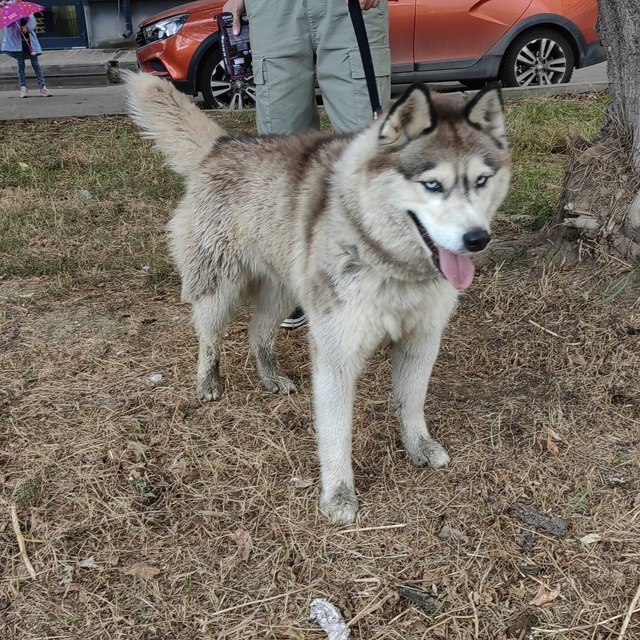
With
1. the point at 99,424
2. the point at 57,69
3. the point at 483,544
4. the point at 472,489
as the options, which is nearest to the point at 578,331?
the point at 472,489

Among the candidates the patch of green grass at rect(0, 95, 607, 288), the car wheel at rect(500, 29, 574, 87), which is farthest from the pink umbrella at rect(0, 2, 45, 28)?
the car wheel at rect(500, 29, 574, 87)

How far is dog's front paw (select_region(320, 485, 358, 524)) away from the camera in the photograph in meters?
2.66

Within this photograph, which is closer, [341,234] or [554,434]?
[341,234]

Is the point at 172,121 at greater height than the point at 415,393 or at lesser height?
greater

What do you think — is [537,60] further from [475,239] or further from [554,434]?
[475,239]

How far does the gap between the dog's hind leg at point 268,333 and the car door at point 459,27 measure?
5907 mm

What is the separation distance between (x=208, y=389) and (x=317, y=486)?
915 mm

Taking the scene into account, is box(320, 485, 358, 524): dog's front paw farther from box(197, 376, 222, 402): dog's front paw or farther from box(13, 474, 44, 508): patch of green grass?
box(13, 474, 44, 508): patch of green grass

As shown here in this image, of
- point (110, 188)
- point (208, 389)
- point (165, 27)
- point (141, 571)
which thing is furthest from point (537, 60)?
point (141, 571)

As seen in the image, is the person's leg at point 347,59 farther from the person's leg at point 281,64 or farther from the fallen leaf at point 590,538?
the fallen leaf at point 590,538

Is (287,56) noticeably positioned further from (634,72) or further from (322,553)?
(322,553)

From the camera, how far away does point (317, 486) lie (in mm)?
2850

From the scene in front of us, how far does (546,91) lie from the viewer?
7898 mm

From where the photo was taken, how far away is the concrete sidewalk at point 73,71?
1302cm
